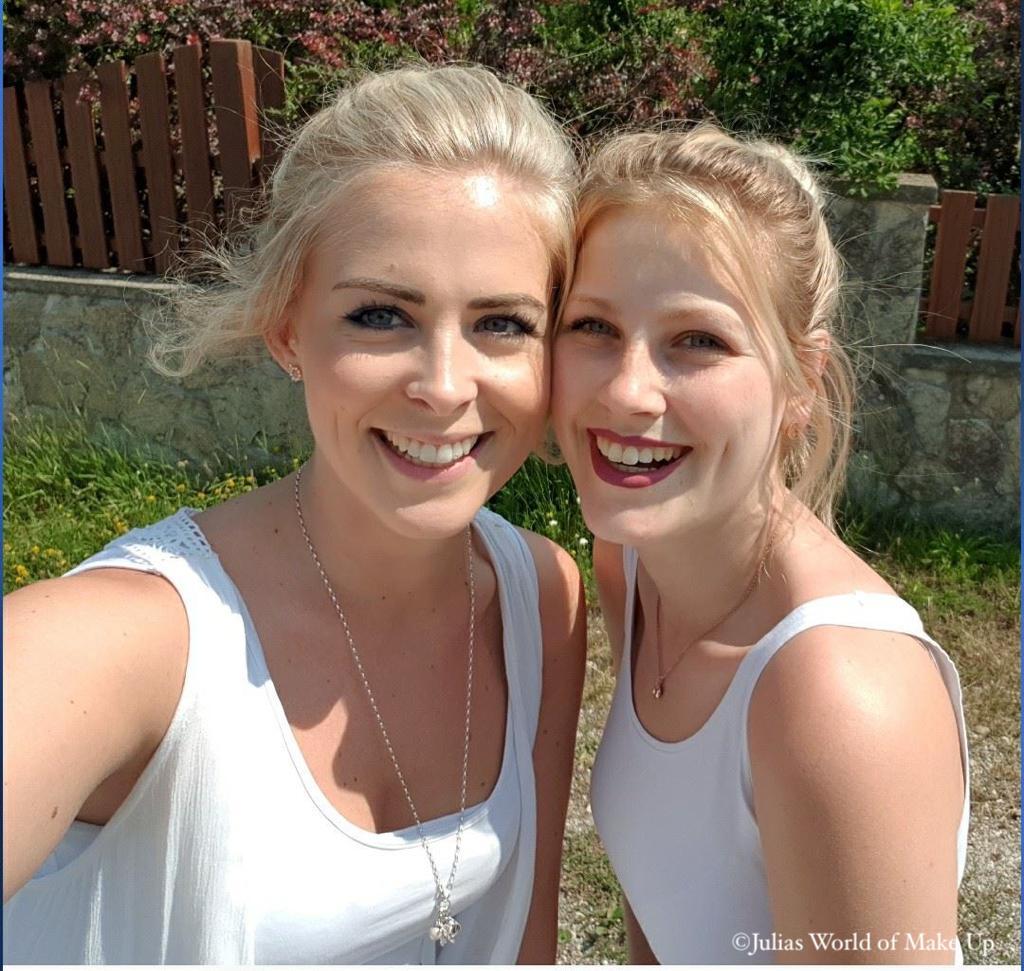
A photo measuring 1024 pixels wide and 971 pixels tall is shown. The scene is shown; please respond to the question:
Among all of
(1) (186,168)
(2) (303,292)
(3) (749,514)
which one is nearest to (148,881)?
(2) (303,292)

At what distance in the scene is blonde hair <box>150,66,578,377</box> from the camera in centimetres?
192

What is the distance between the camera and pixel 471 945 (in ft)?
7.05

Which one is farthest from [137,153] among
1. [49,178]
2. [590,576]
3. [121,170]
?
[590,576]

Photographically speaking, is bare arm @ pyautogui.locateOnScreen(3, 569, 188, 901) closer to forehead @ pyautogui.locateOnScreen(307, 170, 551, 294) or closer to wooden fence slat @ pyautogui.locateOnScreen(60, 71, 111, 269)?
forehead @ pyautogui.locateOnScreen(307, 170, 551, 294)

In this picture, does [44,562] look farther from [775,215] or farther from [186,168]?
[775,215]

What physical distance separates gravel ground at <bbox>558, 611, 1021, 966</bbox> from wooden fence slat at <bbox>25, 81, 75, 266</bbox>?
3.47m

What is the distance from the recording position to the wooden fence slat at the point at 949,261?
5.22 metres

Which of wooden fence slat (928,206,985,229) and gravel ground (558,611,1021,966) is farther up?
wooden fence slat (928,206,985,229)

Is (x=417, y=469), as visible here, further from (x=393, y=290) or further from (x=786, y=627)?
(x=786, y=627)

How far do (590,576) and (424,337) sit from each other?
2.74 meters

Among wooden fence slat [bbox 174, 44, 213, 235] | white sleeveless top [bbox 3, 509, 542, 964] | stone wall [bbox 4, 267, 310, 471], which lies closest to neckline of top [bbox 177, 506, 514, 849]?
white sleeveless top [bbox 3, 509, 542, 964]

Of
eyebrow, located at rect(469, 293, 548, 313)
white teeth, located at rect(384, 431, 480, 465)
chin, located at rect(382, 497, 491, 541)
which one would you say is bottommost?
chin, located at rect(382, 497, 491, 541)

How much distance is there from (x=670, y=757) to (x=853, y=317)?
3.49 meters

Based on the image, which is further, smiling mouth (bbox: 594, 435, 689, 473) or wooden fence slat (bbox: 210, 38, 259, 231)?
wooden fence slat (bbox: 210, 38, 259, 231)
